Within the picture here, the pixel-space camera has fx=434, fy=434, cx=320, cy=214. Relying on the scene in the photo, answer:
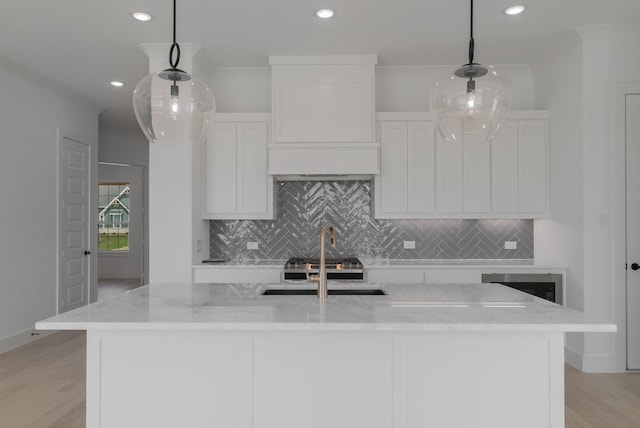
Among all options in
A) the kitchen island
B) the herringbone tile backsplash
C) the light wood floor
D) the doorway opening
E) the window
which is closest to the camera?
the kitchen island

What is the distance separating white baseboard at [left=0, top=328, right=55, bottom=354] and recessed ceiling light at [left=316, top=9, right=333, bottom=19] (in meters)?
4.51

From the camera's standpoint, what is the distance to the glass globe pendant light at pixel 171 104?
7.10 ft

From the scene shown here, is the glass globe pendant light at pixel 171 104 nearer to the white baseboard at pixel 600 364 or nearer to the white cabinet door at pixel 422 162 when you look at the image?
the white cabinet door at pixel 422 162

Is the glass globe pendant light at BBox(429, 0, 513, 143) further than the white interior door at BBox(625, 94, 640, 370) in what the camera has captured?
No

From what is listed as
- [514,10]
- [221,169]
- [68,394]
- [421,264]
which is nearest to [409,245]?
[421,264]

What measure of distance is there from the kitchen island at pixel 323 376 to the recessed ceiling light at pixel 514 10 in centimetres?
261

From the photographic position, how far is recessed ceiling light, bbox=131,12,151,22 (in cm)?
354

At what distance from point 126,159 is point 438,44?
6.45 metres

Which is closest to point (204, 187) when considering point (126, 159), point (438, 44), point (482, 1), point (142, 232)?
point (438, 44)

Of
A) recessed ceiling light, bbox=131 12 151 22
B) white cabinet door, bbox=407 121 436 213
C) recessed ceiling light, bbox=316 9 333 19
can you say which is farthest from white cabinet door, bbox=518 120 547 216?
recessed ceiling light, bbox=131 12 151 22

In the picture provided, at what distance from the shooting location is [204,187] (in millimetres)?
4594

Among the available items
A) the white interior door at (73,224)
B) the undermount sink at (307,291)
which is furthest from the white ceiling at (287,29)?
the undermount sink at (307,291)

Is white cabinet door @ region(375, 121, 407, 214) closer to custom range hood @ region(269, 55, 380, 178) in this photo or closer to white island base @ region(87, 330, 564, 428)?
custom range hood @ region(269, 55, 380, 178)

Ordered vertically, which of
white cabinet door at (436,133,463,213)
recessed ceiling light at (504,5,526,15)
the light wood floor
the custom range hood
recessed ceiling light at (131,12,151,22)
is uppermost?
recessed ceiling light at (504,5,526,15)
